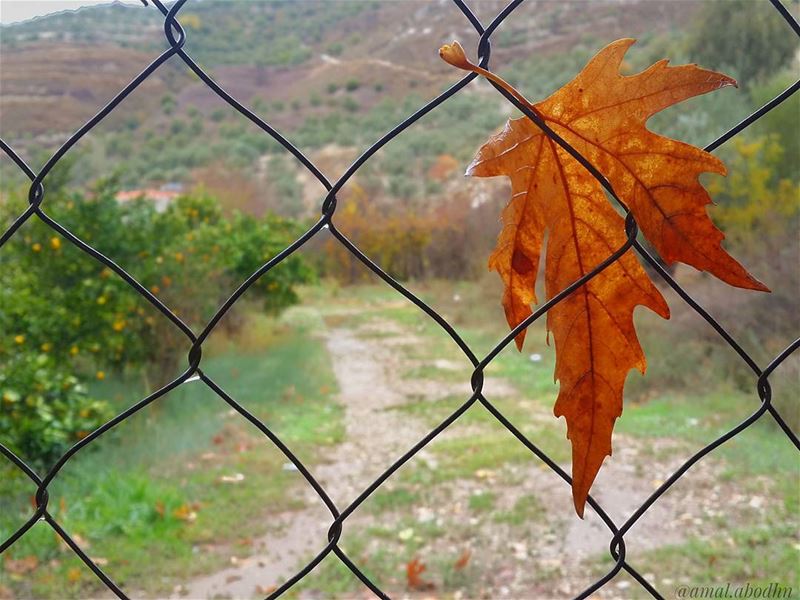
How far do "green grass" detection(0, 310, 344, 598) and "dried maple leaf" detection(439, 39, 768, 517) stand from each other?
2837 millimetres

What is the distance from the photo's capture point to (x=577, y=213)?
576mm

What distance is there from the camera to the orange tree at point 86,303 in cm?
328

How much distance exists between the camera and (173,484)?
4.03 metres

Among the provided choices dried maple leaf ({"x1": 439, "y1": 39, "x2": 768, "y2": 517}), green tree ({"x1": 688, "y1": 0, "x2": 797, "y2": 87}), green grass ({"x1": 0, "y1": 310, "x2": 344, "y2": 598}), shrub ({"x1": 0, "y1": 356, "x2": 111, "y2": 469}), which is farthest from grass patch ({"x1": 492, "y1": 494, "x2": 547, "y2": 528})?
green tree ({"x1": 688, "y1": 0, "x2": 797, "y2": 87})

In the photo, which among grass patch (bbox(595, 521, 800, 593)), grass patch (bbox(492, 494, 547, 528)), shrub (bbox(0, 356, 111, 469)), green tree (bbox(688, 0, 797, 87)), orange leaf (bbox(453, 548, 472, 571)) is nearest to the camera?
grass patch (bbox(595, 521, 800, 593))

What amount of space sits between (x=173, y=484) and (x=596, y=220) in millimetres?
3854

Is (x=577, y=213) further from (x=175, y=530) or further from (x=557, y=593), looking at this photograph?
(x=175, y=530)

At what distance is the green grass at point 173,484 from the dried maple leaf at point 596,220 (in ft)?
9.31

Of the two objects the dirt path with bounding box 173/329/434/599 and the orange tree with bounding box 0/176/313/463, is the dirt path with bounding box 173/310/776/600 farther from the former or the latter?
the orange tree with bounding box 0/176/313/463

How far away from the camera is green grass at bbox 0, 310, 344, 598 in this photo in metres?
3.12

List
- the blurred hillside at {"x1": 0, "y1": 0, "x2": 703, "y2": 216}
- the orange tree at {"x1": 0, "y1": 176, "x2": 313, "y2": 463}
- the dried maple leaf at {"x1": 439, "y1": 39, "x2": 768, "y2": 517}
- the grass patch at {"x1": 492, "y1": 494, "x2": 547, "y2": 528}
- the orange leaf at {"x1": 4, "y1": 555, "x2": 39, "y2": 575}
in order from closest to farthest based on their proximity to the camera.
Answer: the dried maple leaf at {"x1": 439, "y1": 39, "x2": 768, "y2": 517} < the orange leaf at {"x1": 4, "y1": 555, "x2": 39, "y2": 575} < the orange tree at {"x1": 0, "y1": 176, "x2": 313, "y2": 463} < the grass patch at {"x1": 492, "y1": 494, "x2": 547, "y2": 528} < the blurred hillside at {"x1": 0, "y1": 0, "x2": 703, "y2": 216}

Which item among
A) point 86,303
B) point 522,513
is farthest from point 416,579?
point 86,303

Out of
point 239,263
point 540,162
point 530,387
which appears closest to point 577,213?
point 540,162

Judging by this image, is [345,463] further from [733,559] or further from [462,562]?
[733,559]
